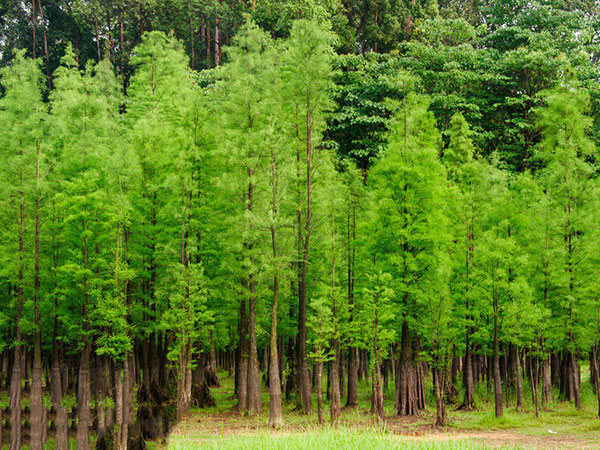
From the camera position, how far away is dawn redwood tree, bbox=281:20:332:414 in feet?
95.1

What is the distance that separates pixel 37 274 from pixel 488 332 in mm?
24814

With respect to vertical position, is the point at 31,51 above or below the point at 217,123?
above

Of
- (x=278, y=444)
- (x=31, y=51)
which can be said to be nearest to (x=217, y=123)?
(x=278, y=444)

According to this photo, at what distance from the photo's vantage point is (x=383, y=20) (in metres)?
63.7

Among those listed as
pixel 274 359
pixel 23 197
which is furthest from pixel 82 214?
pixel 274 359

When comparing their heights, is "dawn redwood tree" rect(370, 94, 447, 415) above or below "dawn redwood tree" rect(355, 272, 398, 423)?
above

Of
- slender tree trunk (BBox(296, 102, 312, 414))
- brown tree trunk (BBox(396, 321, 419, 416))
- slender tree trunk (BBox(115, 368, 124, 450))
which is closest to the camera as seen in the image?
→ slender tree trunk (BBox(115, 368, 124, 450))

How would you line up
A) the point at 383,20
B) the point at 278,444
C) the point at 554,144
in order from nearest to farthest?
the point at 278,444
the point at 554,144
the point at 383,20

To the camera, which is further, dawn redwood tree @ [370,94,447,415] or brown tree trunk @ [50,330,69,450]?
dawn redwood tree @ [370,94,447,415]

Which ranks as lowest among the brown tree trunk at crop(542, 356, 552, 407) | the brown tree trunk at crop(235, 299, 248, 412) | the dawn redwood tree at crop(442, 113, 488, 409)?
the brown tree trunk at crop(542, 356, 552, 407)

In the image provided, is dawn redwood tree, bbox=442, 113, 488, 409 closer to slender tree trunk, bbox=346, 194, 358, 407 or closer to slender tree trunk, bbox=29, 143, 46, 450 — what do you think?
slender tree trunk, bbox=346, 194, 358, 407

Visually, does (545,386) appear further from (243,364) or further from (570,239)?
(243,364)

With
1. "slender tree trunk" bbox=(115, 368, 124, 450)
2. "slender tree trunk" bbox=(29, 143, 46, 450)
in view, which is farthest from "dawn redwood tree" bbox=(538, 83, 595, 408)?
"slender tree trunk" bbox=(29, 143, 46, 450)

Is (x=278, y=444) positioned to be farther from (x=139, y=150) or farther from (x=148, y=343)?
(x=148, y=343)
